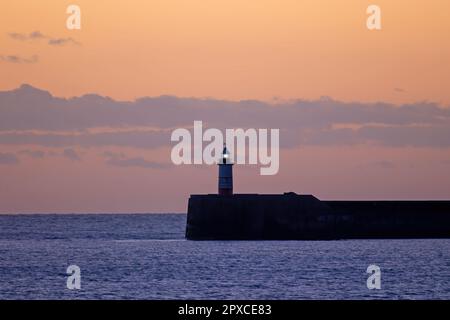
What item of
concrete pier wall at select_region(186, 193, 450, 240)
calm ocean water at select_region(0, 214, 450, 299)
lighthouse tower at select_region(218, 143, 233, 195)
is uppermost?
lighthouse tower at select_region(218, 143, 233, 195)

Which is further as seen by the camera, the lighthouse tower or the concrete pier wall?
the concrete pier wall

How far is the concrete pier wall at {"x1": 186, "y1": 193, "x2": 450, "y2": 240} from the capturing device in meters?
54.9

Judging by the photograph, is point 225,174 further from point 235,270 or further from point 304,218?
point 235,270

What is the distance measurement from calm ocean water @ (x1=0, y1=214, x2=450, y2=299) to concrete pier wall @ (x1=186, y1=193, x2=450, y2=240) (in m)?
0.67

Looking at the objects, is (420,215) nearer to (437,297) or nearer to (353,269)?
(353,269)

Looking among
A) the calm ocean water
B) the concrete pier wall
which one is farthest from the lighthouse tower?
the calm ocean water

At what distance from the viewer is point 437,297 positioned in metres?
Result: 31.8

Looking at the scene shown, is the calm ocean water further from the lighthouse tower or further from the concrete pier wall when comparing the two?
the lighthouse tower

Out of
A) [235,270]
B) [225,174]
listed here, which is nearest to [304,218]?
[225,174]

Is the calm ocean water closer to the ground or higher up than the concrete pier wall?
closer to the ground

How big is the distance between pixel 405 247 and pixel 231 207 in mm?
9690

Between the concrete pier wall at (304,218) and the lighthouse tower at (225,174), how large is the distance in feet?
1.87

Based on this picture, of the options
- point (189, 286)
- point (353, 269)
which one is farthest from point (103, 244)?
point (189, 286)

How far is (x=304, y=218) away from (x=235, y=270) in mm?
15858
